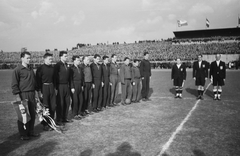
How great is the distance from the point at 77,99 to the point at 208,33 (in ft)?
191

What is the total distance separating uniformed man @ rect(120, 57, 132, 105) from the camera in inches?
361

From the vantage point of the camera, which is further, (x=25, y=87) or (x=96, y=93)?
(x=96, y=93)

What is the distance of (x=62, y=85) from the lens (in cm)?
607

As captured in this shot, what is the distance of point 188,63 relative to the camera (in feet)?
136

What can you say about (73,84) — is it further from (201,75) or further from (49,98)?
(201,75)

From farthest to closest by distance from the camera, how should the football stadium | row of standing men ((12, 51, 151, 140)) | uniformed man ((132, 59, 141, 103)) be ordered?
uniformed man ((132, 59, 141, 103)) < row of standing men ((12, 51, 151, 140)) < the football stadium

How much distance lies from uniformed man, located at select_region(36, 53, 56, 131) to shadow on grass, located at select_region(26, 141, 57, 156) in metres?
1.21

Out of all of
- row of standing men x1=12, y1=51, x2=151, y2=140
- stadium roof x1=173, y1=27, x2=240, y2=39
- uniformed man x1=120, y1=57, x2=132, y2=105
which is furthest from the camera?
stadium roof x1=173, y1=27, x2=240, y2=39

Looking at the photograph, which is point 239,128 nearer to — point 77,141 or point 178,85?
point 77,141

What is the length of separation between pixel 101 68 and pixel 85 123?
8.31 feet

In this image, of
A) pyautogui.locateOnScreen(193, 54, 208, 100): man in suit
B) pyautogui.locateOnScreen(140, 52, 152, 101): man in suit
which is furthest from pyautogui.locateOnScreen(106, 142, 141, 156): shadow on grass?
pyautogui.locateOnScreen(193, 54, 208, 100): man in suit

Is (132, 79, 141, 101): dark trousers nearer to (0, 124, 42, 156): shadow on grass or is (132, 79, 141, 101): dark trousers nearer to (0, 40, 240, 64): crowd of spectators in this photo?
(0, 124, 42, 156): shadow on grass

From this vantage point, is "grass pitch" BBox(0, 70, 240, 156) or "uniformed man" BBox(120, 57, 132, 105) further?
"uniformed man" BBox(120, 57, 132, 105)

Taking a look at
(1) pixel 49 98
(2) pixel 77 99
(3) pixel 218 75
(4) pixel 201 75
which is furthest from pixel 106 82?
(3) pixel 218 75
